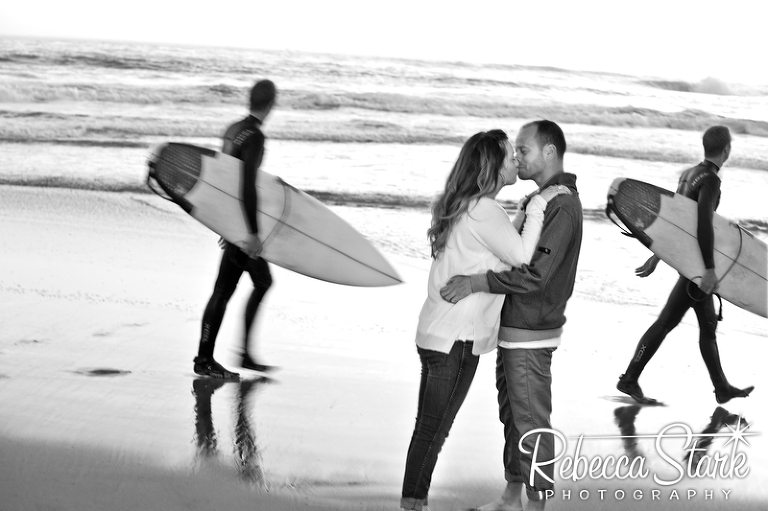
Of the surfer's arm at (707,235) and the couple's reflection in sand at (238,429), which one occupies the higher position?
the surfer's arm at (707,235)

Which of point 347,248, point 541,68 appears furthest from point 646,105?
point 347,248

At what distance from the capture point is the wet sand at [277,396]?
2.55 meters

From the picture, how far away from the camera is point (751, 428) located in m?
3.35

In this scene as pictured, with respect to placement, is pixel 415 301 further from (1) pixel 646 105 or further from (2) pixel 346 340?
(1) pixel 646 105

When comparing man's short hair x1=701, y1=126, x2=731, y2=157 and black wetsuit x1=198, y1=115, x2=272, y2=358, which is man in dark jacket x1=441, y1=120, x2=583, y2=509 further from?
black wetsuit x1=198, y1=115, x2=272, y2=358

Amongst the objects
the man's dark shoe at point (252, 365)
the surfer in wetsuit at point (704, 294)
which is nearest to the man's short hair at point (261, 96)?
the man's dark shoe at point (252, 365)

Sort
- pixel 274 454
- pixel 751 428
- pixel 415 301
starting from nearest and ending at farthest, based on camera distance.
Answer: pixel 274 454 < pixel 751 428 < pixel 415 301

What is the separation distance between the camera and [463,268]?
A: 2299 millimetres

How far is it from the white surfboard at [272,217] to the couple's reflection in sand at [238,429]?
27.6 inches

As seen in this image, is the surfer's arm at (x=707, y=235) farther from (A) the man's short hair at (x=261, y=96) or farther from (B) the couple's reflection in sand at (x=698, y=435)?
(A) the man's short hair at (x=261, y=96)

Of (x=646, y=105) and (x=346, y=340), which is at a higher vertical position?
(x=646, y=105)

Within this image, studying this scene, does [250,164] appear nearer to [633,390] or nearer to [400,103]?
[633,390]

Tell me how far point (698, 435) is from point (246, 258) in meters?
2.15

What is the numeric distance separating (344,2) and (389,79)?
6.63 ft
